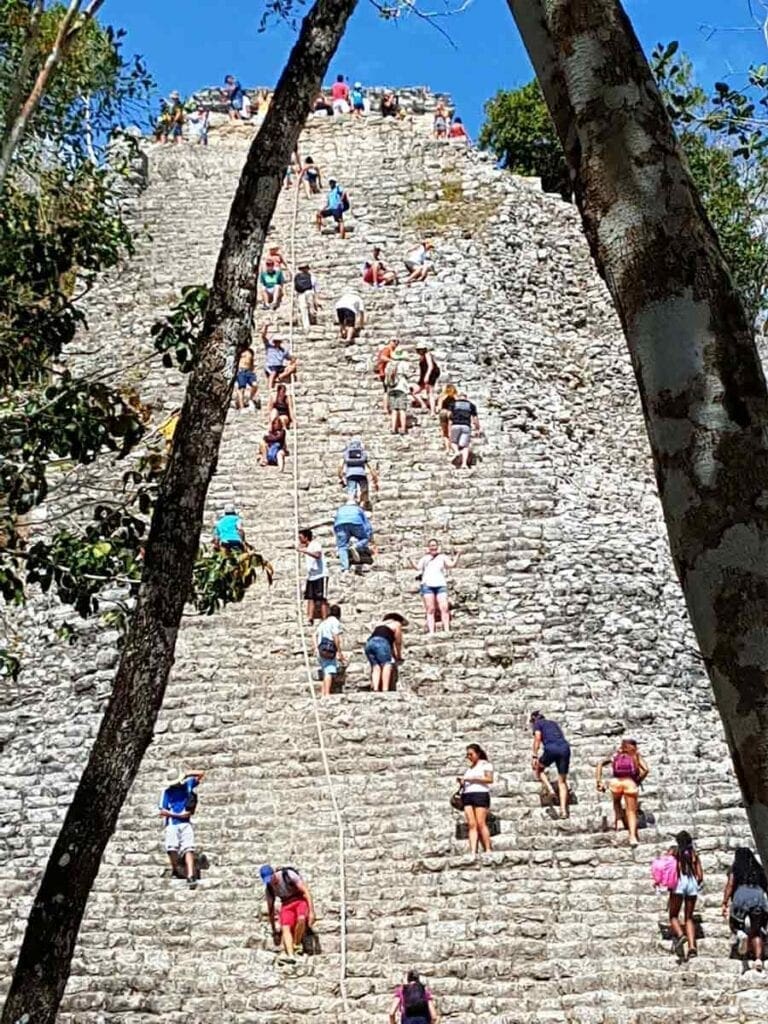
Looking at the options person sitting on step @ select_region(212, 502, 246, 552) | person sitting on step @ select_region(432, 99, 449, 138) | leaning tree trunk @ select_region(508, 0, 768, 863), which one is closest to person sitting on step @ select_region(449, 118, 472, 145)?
person sitting on step @ select_region(432, 99, 449, 138)

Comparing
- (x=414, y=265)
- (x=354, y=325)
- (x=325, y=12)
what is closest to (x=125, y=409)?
(x=325, y=12)

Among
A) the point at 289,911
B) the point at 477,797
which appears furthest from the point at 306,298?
the point at 289,911

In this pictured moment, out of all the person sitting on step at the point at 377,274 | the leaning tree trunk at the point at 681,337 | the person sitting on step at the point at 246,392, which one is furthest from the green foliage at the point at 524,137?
the leaning tree trunk at the point at 681,337

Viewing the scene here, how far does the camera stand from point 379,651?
38.8 feet

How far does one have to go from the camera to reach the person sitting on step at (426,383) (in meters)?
17.4

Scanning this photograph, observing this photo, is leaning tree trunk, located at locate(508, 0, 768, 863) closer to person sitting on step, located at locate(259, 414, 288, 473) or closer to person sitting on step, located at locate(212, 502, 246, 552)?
person sitting on step, located at locate(212, 502, 246, 552)

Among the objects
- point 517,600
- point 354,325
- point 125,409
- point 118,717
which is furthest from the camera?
point 354,325

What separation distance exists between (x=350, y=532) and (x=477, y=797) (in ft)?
15.2

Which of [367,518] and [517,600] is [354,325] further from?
[517,600]

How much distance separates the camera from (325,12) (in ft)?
19.5

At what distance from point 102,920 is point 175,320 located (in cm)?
478

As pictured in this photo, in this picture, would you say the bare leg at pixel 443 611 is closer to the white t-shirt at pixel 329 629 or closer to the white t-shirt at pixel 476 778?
the white t-shirt at pixel 329 629

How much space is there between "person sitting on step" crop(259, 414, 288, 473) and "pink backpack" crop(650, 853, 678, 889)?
7854 mm

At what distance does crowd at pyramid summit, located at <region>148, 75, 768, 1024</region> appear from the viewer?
8.76 metres
